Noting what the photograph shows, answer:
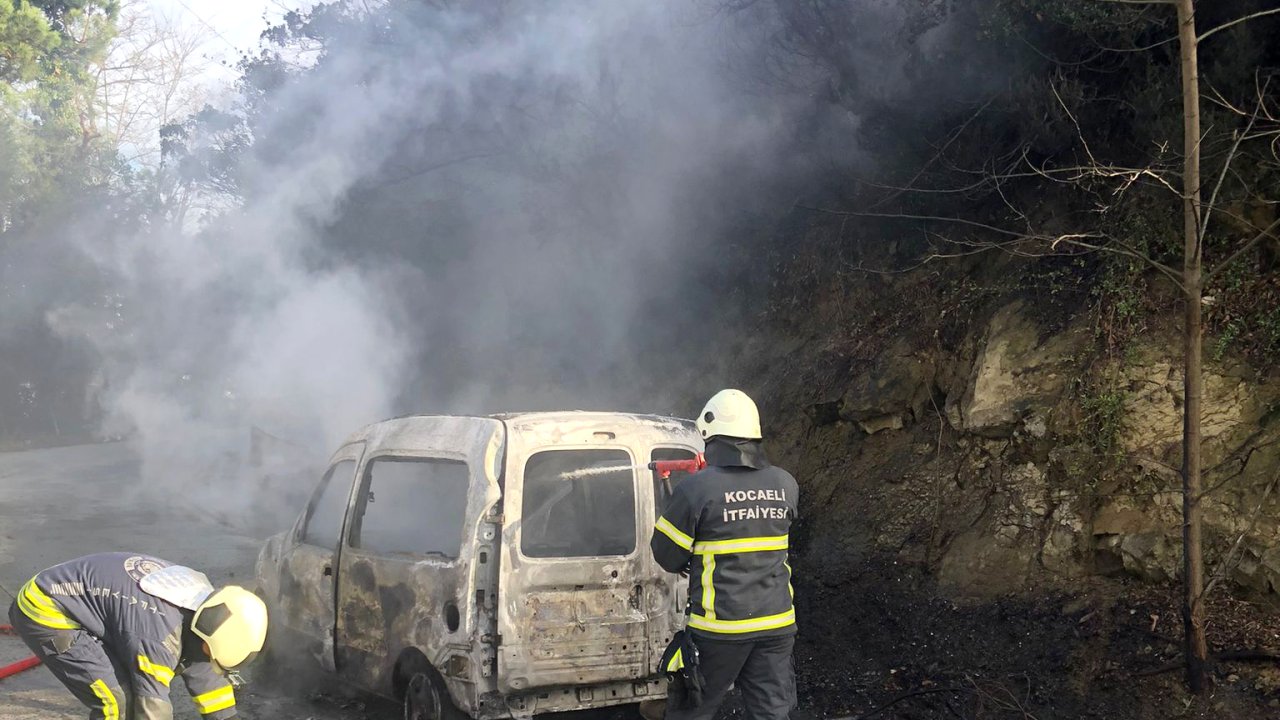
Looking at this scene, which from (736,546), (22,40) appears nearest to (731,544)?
(736,546)

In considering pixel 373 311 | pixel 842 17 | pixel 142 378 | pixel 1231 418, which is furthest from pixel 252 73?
pixel 1231 418

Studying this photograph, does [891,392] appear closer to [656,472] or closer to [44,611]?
[656,472]

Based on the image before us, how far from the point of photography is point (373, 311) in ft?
45.9

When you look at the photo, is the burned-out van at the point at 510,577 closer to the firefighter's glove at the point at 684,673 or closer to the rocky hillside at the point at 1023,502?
the firefighter's glove at the point at 684,673

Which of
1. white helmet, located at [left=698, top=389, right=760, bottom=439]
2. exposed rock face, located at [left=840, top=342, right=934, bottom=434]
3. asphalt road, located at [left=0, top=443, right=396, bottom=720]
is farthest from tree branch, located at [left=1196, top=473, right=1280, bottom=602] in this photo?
asphalt road, located at [left=0, top=443, right=396, bottom=720]

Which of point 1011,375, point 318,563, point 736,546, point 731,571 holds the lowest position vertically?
point 318,563

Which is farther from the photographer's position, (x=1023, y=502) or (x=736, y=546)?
(x=1023, y=502)

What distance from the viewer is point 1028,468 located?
20.3 ft

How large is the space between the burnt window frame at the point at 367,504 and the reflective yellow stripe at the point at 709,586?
1322 mm

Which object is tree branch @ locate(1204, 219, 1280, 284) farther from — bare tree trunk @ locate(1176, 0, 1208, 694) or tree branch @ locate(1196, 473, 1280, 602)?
tree branch @ locate(1196, 473, 1280, 602)

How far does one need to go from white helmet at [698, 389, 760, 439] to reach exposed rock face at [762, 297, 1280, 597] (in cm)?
272

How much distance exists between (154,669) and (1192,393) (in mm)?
4755

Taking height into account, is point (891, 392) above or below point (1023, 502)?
above

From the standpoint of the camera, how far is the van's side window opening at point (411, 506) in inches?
220
